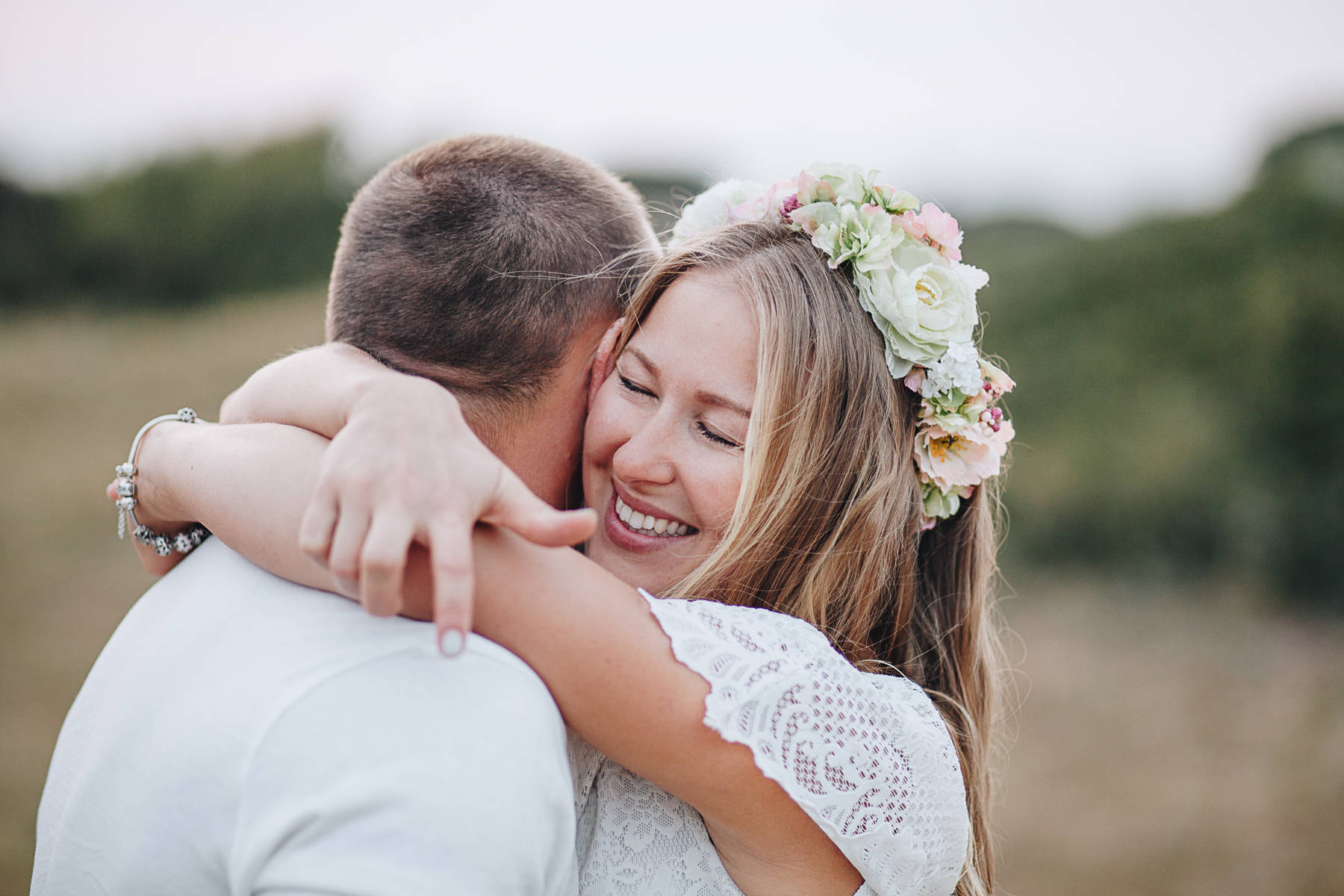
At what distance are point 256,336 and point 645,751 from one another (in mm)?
13028

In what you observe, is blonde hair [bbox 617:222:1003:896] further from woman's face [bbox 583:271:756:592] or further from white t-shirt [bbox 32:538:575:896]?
white t-shirt [bbox 32:538:575:896]

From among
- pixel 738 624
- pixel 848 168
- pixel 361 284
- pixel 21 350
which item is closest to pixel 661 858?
pixel 738 624

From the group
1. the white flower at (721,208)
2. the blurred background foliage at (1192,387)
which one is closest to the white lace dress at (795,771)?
the white flower at (721,208)

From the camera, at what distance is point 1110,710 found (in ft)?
Answer: 21.4

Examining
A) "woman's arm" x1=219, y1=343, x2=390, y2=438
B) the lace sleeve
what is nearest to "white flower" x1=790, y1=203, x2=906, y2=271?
the lace sleeve

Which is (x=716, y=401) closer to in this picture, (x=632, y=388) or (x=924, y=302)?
(x=632, y=388)

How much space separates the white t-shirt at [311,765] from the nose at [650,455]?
842 millimetres

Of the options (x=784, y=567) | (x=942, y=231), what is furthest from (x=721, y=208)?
(x=784, y=567)

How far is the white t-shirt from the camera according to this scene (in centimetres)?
116

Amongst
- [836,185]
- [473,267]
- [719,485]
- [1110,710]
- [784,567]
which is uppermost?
[836,185]

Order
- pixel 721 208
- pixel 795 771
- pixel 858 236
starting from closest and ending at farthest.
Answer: pixel 795 771, pixel 858 236, pixel 721 208

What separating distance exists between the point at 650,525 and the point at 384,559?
1.21 metres

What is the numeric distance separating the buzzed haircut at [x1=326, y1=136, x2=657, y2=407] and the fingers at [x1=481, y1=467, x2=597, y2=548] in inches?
31.4

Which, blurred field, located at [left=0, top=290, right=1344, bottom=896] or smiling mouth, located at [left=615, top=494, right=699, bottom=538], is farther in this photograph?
blurred field, located at [left=0, top=290, right=1344, bottom=896]
